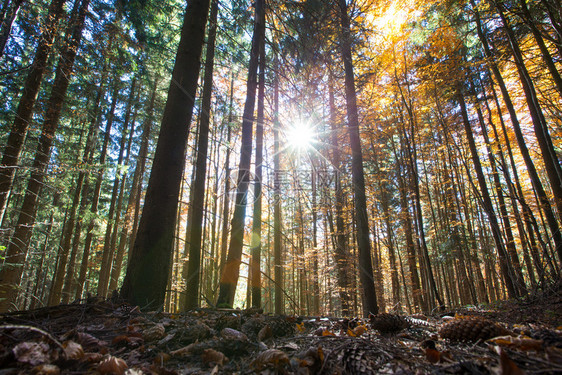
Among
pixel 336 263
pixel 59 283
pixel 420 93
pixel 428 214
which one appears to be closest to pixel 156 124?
pixel 59 283

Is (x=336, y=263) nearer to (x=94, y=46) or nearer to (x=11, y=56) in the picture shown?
(x=94, y=46)

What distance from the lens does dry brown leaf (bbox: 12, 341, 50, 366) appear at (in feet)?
3.30

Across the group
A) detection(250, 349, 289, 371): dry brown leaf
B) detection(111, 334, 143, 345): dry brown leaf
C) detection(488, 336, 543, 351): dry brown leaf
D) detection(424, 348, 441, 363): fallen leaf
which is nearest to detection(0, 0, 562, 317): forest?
detection(111, 334, 143, 345): dry brown leaf

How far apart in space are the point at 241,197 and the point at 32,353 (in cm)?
404

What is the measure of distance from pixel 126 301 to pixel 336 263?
737 centimetres

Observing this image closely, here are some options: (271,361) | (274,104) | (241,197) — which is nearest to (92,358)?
(271,361)

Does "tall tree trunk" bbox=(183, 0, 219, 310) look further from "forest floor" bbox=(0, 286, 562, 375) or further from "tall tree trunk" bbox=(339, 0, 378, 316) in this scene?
"forest floor" bbox=(0, 286, 562, 375)

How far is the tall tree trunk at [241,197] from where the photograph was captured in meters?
4.65

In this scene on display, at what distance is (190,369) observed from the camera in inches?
47.8

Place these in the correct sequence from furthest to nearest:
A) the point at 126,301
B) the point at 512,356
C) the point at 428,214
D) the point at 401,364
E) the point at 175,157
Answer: the point at 428,214
the point at 175,157
the point at 126,301
the point at 401,364
the point at 512,356

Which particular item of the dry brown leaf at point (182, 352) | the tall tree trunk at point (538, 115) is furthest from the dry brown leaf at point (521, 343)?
the tall tree trunk at point (538, 115)

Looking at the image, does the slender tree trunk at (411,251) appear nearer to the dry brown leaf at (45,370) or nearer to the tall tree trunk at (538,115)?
the tall tree trunk at (538,115)

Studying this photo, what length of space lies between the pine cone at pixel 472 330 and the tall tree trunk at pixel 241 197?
3.67 metres

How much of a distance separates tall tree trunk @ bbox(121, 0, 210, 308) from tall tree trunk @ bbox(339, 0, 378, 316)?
140 inches
